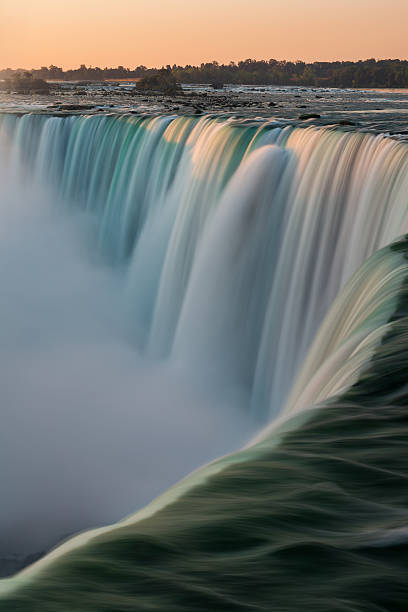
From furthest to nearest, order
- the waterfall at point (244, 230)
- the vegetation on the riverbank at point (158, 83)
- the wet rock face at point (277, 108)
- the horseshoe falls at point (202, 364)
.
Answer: the vegetation on the riverbank at point (158, 83), the wet rock face at point (277, 108), the waterfall at point (244, 230), the horseshoe falls at point (202, 364)

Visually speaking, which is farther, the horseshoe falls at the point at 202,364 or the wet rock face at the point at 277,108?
the wet rock face at the point at 277,108

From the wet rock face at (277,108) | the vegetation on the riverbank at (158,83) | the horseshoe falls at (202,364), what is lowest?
the horseshoe falls at (202,364)

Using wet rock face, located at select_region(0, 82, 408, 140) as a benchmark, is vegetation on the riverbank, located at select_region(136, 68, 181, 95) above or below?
above

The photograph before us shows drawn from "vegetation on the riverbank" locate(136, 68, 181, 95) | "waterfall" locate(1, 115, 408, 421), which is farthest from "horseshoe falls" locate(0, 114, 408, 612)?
"vegetation on the riverbank" locate(136, 68, 181, 95)

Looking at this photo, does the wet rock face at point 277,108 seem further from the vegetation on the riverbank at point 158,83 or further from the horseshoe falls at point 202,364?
the vegetation on the riverbank at point 158,83

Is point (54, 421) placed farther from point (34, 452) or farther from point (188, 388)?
point (188, 388)


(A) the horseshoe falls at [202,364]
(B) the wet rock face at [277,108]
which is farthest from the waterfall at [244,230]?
(B) the wet rock face at [277,108]

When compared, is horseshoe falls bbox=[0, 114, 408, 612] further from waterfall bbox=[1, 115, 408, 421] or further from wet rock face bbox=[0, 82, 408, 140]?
wet rock face bbox=[0, 82, 408, 140]

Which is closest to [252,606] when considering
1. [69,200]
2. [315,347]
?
[315,347]

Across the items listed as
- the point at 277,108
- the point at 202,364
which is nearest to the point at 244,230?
the point at 202,364
